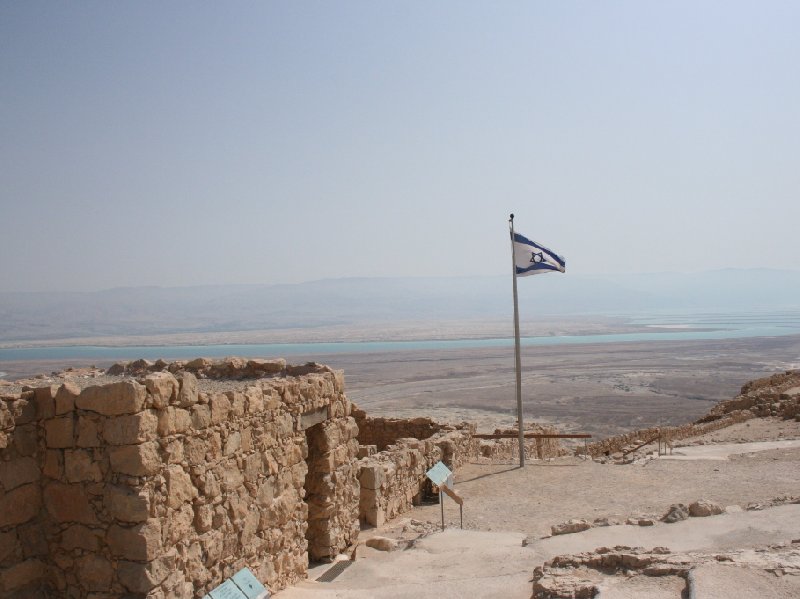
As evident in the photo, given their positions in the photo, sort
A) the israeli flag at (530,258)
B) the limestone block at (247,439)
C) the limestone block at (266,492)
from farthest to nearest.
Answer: the israeli flag at (530,258)
the limestone block at (266,492)
the limestone block at (247,439)

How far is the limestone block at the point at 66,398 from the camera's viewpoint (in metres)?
5.49

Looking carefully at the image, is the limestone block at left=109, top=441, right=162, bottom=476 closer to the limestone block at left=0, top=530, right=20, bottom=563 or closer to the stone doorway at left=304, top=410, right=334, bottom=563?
the limestone block at left=0, top=530, right=20, bottom=563

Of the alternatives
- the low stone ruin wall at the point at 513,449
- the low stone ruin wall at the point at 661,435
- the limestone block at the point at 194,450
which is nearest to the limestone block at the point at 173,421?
the limestone block at the point at 194,450

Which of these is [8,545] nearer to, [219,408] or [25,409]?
[25,409]

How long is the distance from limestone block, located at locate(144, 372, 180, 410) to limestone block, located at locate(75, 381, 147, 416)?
0.10 metres

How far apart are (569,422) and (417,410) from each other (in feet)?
25.3

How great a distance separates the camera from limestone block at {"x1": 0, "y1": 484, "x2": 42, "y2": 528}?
534 cm

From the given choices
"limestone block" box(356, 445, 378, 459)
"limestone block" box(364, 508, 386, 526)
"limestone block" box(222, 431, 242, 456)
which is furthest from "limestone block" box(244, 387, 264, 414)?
"limestone block" box(356, 445, 378, 459)

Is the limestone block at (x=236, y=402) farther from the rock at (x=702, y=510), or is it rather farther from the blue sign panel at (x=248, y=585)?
the rock at (x=702, y=510)

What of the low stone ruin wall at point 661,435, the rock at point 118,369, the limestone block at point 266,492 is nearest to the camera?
the limestone block at point 266,492

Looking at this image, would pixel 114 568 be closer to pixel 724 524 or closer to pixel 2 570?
pixel 2 570

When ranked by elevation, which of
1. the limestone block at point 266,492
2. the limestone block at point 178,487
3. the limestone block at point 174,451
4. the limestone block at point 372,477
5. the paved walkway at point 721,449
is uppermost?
the limestone block at point 174,451

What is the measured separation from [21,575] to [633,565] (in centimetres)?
525

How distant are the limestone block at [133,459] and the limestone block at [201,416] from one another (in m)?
0.61
